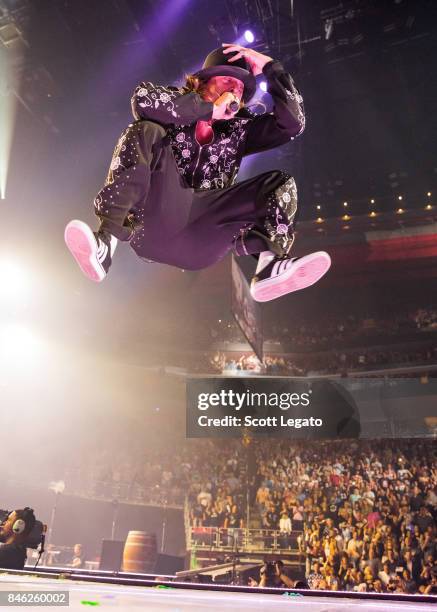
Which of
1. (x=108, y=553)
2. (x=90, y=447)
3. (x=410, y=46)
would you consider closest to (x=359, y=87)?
(x=410, y=46)

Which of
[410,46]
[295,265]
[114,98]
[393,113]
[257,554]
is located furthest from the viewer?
[257,554]

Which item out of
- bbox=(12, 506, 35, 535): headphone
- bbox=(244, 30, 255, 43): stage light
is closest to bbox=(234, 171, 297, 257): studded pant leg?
bbox=(12, 506, 35, 535): headphone

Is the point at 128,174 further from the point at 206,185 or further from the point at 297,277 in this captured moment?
the point at 297,277

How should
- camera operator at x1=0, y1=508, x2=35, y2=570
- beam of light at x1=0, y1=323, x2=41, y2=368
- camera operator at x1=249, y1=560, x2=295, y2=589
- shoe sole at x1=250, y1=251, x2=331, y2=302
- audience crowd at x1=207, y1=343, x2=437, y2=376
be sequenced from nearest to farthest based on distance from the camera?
shoe sole at x1=250, y1=251, x2=331, y2=302, camera operator at x1=0, y1=508, x2=35, y2=570, camera operator at x1=249, y1=560, x2=295, y2=589, beam of light at x1=0, y1=323, x2=41, y2=368, audience crowd at x1=207, y1=343, x2=437, y2=376

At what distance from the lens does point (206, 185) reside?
1.71 meters

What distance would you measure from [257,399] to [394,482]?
2.50 metres

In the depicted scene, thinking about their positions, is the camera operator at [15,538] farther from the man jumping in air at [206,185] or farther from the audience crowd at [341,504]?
the audience crowd at [341,504]

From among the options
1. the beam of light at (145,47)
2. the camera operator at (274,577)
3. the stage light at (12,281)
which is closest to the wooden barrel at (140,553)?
the camera operator at (274,577)

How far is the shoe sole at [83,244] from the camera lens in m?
1.40

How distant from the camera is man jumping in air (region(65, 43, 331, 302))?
1443 mm

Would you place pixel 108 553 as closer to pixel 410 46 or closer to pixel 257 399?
pixel 257 399

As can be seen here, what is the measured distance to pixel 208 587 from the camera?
219 centimetres

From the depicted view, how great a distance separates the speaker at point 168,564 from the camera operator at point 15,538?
4688 mm

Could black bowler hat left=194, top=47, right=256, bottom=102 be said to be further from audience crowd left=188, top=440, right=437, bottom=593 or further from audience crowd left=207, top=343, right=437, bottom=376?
audience crowd left=207, top=343, right=437, bottom=376
